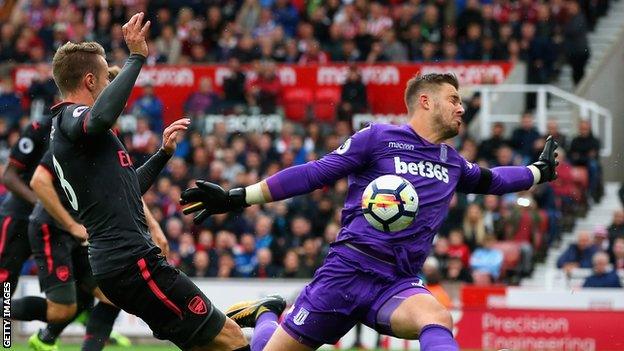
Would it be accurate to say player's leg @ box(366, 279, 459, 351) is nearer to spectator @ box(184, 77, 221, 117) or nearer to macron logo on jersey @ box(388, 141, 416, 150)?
macron logo on jersey @ box(388, 141, 416, 150)

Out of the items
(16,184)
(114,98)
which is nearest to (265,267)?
(16,184)

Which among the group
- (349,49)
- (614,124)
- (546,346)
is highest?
(349,49)

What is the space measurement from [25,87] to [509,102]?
8.60m

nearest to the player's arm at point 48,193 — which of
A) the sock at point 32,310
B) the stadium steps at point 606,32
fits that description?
the sock at point 32,310

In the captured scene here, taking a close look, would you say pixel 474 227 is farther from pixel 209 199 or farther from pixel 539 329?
pixel 209 199

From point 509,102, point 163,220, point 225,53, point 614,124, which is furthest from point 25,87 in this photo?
point 614,124

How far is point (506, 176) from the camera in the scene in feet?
27.0

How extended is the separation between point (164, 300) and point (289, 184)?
959 mm

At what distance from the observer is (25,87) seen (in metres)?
23.6

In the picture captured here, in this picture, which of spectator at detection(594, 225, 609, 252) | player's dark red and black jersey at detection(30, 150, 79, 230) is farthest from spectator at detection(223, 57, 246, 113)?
player's dark red and black jersey at detection(30, 150, 79, 230)

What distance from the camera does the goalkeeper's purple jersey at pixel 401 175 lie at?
294 inches

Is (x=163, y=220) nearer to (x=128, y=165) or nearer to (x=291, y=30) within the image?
(x=291, y=30)

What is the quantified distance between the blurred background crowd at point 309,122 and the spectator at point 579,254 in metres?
0.03

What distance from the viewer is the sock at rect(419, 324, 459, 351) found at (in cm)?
700
